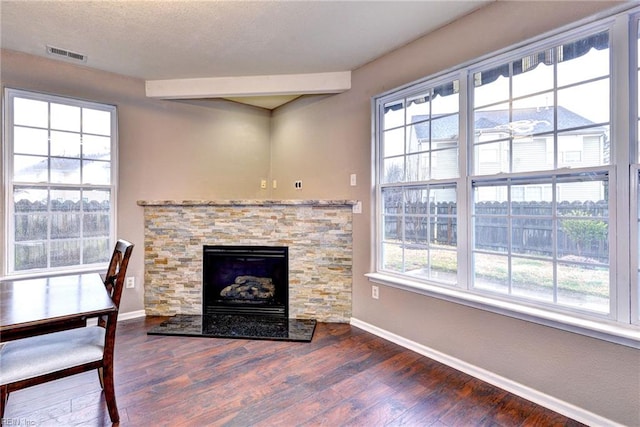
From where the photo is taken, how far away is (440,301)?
2453mm

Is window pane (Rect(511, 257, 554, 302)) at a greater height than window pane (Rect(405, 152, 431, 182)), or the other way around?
window pane (Rect(405, 152, 431, 182))

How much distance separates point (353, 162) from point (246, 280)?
180 cm

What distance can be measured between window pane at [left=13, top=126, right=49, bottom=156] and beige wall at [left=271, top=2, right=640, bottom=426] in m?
2.48

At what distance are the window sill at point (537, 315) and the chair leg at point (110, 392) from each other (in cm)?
212

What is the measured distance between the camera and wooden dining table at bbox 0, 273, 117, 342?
1.37m

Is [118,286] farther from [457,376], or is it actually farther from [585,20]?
[585,20]

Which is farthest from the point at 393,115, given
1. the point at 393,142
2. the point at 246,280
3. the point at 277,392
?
the point at 277,392

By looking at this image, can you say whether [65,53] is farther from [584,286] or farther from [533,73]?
[584,286]

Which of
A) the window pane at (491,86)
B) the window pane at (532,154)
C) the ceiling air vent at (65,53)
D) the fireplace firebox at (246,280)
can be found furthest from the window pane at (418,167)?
the ceiling air vent at (65,53)

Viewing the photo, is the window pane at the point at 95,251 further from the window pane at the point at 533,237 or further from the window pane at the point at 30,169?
the window pane at the point at 533,237

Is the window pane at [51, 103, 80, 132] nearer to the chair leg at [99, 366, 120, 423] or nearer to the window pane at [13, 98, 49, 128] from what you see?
the window pane at [13, 98, 49, 128]

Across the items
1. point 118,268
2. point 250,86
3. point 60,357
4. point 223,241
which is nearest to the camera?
point 60,357

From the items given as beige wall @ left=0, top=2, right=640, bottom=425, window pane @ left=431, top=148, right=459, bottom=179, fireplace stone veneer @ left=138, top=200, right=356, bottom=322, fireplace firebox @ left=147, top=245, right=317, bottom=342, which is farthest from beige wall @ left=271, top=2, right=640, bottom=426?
fireplace firebox @ left=147, top=245, right=317, bottom=342

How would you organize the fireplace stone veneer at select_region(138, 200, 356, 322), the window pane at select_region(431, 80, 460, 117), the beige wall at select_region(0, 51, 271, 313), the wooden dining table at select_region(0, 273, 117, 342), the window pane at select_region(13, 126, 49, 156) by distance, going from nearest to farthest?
the wooden dining table at select_region(0, 273, 117, 342) → the window pane at select_region(431, 80, 460, 117) → the window pane at select_region(13, 126, 49, 156) → the beige wall at select_region(0, 51, 271, 313) → the fireplace stone veneer at select_region(138, 200, 356, 322)
